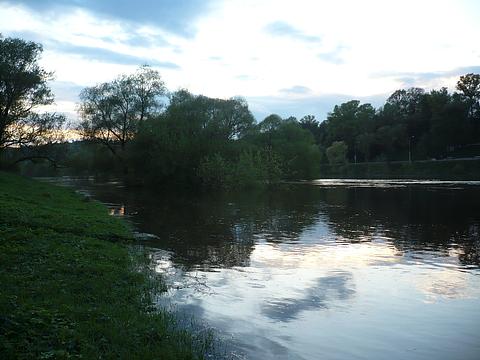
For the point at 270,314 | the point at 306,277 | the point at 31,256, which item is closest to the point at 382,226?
the point at 306,277

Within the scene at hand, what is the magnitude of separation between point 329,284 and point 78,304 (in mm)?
8378

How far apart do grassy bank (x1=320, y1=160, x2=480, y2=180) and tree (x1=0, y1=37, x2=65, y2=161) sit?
8308cm

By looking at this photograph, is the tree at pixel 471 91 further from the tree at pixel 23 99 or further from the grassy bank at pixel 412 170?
the tree at pixel 23 99

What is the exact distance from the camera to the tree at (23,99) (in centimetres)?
5322

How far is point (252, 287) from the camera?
48.8 ft

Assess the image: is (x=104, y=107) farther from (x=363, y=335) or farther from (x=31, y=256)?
(x=363, y=335)

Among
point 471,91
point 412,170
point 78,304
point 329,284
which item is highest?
point 471,91

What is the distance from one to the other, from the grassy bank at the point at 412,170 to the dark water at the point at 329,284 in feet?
270

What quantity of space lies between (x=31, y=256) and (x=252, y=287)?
23.1ft

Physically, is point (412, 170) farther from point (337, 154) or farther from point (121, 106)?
point (121, 106)

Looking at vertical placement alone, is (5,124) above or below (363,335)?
above

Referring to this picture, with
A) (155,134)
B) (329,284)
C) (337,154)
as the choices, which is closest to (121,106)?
(155,134)

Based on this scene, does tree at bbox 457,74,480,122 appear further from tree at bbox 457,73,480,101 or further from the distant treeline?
the distant treeline

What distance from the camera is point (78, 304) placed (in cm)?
A: 1049
